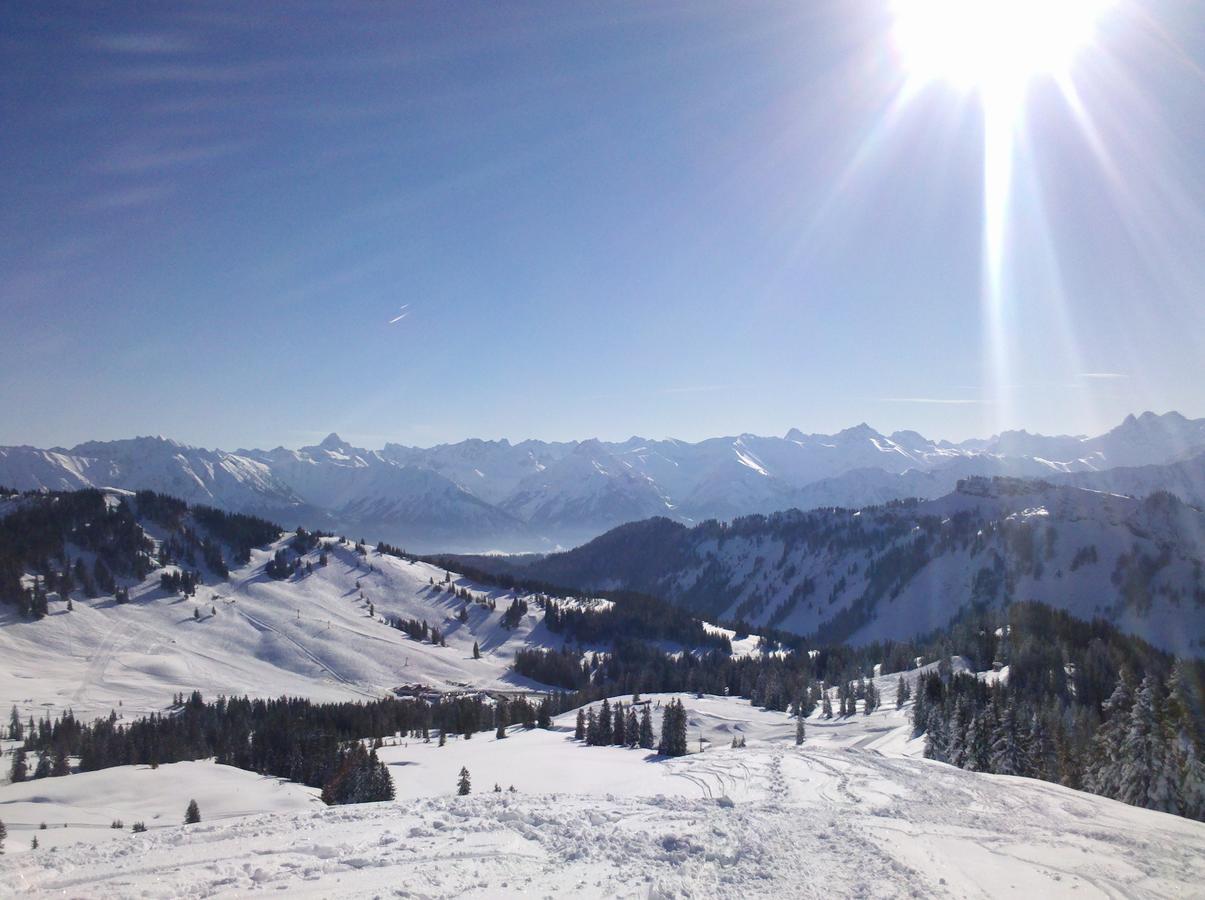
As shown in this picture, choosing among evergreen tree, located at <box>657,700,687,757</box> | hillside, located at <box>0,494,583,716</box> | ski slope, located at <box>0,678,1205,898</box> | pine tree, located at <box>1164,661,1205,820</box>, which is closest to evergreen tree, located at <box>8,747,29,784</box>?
hillside, located at <box>0,494,583,716</box>

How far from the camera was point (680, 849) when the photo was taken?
70.9ft

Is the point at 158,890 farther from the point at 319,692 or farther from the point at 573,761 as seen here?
the point at 319,692

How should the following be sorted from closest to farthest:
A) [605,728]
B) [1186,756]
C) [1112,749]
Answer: [1186,756] → [1112,749] → [605,728]

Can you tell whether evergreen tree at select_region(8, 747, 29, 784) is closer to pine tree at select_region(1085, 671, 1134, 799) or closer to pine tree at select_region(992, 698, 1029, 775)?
pine tree at select_region(992, 698, 1029, 775)

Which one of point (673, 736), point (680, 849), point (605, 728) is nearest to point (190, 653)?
point (605, 728)

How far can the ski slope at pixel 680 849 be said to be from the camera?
18.2m

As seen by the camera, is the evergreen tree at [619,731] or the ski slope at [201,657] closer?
the evergreen tree at [619,731]

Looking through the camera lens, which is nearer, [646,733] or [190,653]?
[646,733]

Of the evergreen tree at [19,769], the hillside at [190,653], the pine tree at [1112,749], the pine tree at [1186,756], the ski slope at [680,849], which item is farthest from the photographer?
the hillside at [190,653]

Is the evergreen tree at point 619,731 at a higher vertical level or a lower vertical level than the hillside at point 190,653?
higher

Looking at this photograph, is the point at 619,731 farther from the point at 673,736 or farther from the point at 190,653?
the point at 190,653

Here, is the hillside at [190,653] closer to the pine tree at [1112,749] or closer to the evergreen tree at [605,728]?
the evergreen tree at [605,728]

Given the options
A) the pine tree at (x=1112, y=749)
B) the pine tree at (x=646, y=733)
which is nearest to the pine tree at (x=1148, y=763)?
the pine tree at (x=1112, y=749)

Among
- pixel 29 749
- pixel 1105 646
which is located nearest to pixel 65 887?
pixel 29 749
